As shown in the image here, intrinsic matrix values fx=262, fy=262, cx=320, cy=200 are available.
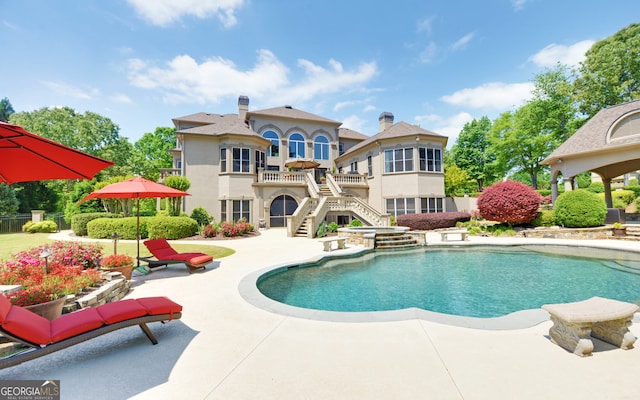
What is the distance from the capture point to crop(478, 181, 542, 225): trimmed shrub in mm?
18547

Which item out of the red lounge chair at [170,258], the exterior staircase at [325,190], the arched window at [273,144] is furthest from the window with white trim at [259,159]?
the red lounge chair at [170,258]

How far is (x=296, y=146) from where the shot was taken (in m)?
30.0

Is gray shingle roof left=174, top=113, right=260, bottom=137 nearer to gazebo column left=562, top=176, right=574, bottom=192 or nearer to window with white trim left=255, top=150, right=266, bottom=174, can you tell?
window with white trim left=255, top=150, right=266, bottom=174

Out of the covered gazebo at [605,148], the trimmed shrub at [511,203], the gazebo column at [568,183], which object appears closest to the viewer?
the covered gazebo at [605,148]

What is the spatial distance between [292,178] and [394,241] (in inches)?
504

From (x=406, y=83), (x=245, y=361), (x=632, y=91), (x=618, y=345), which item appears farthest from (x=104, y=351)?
(x=632, y=91)

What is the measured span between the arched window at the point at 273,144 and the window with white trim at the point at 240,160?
498 cm

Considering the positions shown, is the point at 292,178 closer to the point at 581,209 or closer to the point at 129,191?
the point at 129,191

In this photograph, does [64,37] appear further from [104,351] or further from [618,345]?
[618,345]

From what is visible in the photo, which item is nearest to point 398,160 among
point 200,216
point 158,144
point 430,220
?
point 430,220

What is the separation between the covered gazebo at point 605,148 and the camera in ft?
55.8

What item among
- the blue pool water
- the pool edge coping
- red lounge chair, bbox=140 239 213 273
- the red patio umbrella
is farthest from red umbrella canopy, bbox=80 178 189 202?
the pool edge coping

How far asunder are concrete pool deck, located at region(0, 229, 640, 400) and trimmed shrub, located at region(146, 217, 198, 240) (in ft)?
49.3

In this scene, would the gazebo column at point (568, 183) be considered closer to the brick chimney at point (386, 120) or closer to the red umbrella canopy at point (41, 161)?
A: the brick chimney at point (386, 120)
